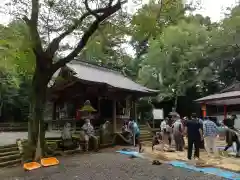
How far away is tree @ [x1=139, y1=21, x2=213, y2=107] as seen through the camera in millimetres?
28031

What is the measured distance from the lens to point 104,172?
939 cm

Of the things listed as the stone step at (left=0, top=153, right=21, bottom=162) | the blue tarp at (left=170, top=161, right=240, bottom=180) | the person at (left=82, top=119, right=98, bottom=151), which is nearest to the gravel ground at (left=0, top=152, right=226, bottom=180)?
the blue tarp at (left=170, top=161, right=240, bottom=180)

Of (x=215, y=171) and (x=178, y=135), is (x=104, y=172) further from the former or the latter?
(x=178, y=135)

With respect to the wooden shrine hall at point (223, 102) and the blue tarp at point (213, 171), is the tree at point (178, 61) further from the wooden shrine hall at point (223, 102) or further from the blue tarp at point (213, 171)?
the blue tarp at point (213, 171)

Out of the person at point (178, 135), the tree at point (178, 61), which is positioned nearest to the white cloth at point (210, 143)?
the person at point (178, 135)

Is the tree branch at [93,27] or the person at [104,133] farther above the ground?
the tree branch at [93,27]

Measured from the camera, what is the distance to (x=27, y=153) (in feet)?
37.5

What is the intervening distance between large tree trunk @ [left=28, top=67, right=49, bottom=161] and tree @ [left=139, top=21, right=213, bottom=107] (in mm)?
17866

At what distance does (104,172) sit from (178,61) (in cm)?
2238

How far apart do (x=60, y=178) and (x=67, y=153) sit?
4854 millimetres

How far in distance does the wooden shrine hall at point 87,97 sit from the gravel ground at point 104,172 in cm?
664

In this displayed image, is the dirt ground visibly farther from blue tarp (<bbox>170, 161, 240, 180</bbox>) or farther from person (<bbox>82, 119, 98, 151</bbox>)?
person (<bbox>82, 119, 98, 151</bbox>)

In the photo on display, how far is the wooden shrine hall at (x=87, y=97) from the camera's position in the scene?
17792mm

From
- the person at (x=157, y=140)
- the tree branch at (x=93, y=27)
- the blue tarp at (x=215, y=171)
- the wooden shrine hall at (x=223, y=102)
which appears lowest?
the blue tarp at (x=215, y=171)
